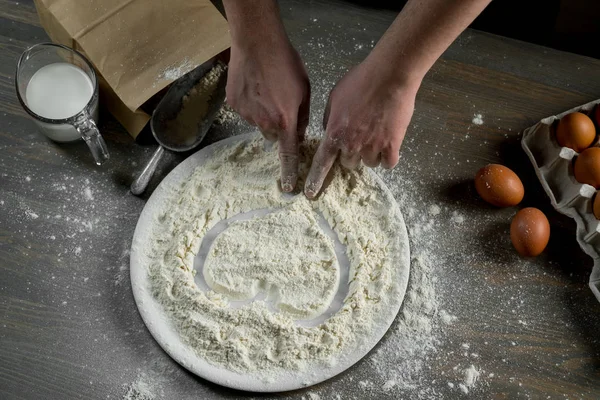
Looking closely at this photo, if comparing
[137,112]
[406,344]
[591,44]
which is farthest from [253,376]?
[591,44]

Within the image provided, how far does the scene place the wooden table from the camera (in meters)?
1.24

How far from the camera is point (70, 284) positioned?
4.24ft

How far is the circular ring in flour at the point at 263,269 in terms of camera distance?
1.20 meters

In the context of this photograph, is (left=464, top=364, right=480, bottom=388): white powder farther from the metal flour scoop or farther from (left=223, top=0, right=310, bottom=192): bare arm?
the metal flour scoop

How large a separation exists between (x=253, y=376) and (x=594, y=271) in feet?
2.47

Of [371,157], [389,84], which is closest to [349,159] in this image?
[371,157]

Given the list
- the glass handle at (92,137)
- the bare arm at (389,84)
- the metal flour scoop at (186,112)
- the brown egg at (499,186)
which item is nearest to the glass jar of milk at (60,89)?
the glass handle at (92,137)

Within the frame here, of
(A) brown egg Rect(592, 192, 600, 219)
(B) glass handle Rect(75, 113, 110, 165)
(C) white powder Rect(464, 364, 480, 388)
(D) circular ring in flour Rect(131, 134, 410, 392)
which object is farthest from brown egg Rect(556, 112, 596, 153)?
(B) glass handle Rect(75, 113, 110, 165)

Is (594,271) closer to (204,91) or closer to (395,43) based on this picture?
(395,43)

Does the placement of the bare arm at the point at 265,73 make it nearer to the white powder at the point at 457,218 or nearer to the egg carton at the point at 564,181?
the white powder at the point at 457,218

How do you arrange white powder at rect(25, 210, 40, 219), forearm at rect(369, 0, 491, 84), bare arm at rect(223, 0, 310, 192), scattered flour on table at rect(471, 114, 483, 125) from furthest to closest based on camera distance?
scattered flour on table at rect(471, 114, 483, 125), white powder at rect(25, 210, 40, 219), bare arm at rect(223, 0, 310, 192), forearm at rect(369, 0, 491, 84)

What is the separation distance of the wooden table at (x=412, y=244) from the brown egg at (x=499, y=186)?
0.14ft

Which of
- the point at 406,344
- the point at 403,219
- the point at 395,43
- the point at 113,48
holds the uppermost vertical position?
the point at 395,43

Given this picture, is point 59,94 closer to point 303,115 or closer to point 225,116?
point 225,116
